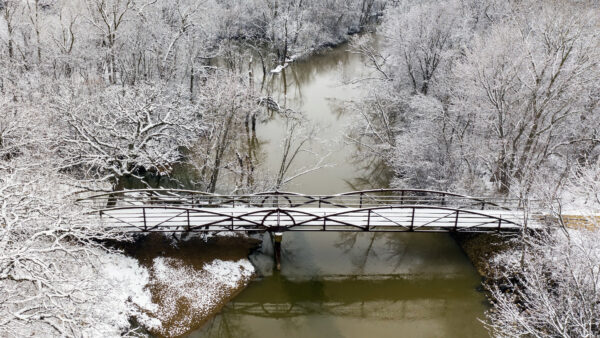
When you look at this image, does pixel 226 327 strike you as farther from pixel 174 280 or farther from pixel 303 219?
pixel 303 219

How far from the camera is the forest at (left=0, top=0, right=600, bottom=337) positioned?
13.4m

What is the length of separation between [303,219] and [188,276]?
5.19 meters

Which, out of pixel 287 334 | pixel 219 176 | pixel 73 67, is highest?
pixel 73 67

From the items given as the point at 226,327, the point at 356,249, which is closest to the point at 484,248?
the point at 356,249

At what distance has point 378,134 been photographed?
27406 millimetres

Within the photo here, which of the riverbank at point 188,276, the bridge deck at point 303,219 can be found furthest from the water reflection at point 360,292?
the bridge deck at point 303,219

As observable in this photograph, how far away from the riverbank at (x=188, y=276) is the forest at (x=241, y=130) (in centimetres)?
29

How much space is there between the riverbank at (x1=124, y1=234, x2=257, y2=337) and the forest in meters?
0.29

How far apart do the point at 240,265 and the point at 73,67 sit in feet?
50.6

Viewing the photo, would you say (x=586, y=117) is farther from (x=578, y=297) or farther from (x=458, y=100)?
(x=578, y=297)

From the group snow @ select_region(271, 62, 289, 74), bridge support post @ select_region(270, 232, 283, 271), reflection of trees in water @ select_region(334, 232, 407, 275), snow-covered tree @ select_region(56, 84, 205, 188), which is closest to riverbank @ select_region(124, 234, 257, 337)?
bridge support post @ select_region(270, 232, 283, 271)

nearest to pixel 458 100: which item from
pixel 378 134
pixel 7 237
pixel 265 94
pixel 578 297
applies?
pixel 378 134

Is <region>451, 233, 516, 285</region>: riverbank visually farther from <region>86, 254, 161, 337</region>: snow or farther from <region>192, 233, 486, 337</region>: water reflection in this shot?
<region>86, 254, 161, 337</region>: snow

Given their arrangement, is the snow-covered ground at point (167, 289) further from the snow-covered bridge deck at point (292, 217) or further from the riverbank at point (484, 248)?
the riverbank at point (484, 248)
